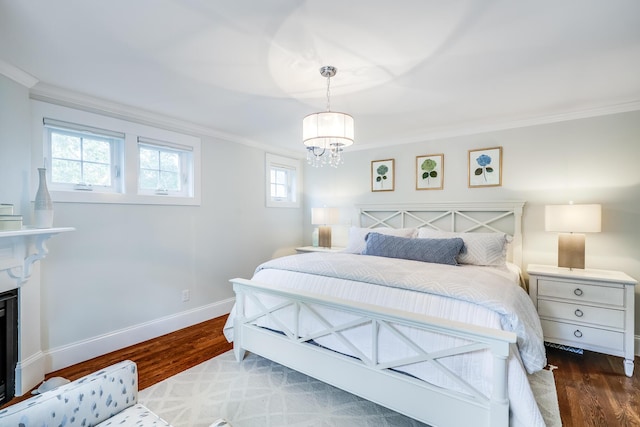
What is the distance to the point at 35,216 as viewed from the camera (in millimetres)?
2045

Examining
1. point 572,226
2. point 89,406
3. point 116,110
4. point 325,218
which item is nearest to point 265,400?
point 89,406

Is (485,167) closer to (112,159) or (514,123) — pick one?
(514,123)

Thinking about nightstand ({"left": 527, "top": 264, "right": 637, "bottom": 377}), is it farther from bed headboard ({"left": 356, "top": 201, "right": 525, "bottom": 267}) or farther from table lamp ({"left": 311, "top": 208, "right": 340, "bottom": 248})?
table lamp ({"left": 311, "top": 208, "right": 340, "bottom": 248})

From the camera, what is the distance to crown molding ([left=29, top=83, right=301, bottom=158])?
2.31 metres

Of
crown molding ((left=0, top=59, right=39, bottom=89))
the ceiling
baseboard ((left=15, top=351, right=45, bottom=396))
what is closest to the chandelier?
the ceiling

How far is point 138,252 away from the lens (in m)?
2.89

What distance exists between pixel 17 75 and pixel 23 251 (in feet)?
3.93

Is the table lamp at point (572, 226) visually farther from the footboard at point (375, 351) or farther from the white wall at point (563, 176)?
the footboard at point (375, 351)

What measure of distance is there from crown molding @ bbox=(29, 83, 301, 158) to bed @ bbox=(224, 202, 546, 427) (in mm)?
1834

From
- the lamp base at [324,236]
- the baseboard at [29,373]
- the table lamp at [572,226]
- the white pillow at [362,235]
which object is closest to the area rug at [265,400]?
the baseboard at [29,373]

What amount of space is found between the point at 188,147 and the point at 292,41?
2049 mm

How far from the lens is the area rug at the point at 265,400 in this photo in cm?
181

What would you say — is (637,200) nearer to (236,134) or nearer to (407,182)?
(407,182)

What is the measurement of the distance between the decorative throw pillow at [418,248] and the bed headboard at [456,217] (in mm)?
824
